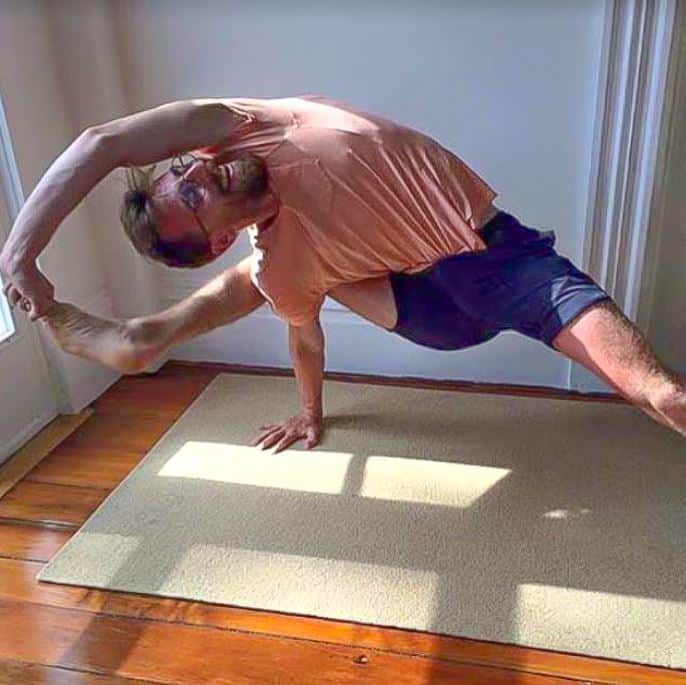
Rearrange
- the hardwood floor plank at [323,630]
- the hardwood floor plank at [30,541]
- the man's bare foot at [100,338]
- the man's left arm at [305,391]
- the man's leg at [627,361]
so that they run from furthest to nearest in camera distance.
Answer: the man's left arm at [305,391], the hardwood floor plank at [30,541], the man's bare foot at [100,338], the man's leg at [627,361], the hardwood floor plank at [323,630]

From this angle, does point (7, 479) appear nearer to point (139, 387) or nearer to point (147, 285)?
point (139, 387)

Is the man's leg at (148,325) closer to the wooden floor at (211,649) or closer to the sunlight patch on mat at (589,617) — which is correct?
the wooden floor at (211,649)

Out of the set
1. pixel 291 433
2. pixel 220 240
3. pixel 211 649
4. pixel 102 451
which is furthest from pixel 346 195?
pixel 102 451

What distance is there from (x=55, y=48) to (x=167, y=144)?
923mm

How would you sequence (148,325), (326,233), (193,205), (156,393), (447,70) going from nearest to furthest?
(193,205) < (326,233) < (148,325) < (447,70) < (156,393)

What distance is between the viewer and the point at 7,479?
1.91 m

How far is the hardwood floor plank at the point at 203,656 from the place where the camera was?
133cm

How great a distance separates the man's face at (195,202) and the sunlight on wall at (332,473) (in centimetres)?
62

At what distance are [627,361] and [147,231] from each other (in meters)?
0.90

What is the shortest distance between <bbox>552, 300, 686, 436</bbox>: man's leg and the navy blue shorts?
3cm

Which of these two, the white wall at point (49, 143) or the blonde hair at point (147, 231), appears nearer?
the blonde hair at point (147, 231)

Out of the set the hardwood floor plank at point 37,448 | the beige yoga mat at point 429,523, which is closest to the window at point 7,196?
the hardwood floor plank at point 37,448

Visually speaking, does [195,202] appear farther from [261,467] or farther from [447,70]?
[447,70]

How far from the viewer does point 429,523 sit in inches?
65.6
